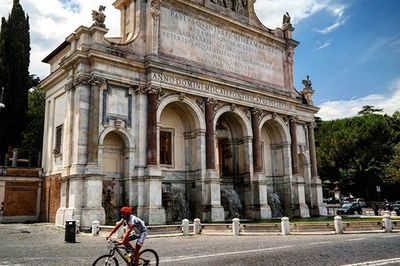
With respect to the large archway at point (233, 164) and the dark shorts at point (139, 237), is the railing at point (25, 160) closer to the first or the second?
the large archway at point (233, 164)

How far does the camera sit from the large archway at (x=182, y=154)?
2642 centimetres

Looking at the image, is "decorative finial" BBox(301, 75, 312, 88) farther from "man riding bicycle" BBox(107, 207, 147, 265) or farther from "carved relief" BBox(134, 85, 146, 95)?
"man riding bicycle" BBox(107, 207, 147, 265)

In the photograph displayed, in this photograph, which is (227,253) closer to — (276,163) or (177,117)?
(177,117)

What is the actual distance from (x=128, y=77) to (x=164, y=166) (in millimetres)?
6787

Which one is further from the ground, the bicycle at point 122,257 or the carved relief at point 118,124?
the carved relief at point 118,124

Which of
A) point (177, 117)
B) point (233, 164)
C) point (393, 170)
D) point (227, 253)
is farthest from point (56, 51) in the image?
point (393, 170)

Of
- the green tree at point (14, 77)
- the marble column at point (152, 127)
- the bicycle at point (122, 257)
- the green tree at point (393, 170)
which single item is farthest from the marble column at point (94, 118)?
the green tree at point (393, 170)

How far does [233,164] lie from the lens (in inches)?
1233

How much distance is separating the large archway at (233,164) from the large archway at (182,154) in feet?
8.10

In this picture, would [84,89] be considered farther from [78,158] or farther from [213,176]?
[213,176]

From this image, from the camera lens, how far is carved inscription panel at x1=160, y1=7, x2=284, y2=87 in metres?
27.2

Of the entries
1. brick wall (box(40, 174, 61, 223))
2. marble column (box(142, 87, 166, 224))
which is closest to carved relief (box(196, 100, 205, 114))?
marble column (box(142, 87, 166, 224))

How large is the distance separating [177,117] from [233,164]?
640 cm

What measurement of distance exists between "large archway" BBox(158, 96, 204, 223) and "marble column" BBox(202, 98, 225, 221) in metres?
0.49
